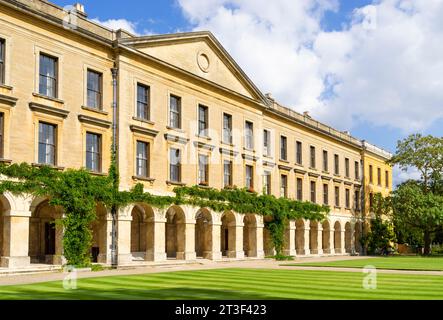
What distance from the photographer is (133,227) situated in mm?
35625

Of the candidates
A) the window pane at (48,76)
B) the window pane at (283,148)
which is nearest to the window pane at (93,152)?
the window pane at (48,76)

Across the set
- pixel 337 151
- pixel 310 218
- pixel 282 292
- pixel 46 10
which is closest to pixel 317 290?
pixel 282 292

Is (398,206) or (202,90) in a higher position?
(202,90)

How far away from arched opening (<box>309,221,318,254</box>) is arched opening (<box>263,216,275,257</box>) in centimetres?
840

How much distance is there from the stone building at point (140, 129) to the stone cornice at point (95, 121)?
2.3 inches

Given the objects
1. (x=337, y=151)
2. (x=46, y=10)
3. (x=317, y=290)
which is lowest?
(x=317, y=290)

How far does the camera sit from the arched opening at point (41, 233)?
99.6 ft

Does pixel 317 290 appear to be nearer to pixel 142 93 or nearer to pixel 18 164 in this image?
pixel 18 164

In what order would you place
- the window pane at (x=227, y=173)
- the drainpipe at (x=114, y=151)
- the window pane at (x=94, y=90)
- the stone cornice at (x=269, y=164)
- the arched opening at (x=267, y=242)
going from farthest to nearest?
the stone cornice at (x=269, y=164) → the arched opening at (x=267, y=242) → the window pane at (x=227, y=173) → the window pane at (x=94, y=90) → the drainpipe at (x=114, y=151)

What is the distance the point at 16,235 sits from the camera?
2528cm

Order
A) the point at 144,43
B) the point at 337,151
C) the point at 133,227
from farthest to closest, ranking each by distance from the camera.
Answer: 1. the point at 337,151
2. the point at 133,227
3. the point at 144,43

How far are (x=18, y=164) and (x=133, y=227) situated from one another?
11227 millimetres

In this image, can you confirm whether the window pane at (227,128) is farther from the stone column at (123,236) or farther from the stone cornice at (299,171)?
the stone column at (123,236)

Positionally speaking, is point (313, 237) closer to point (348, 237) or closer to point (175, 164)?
point (348, 237)
